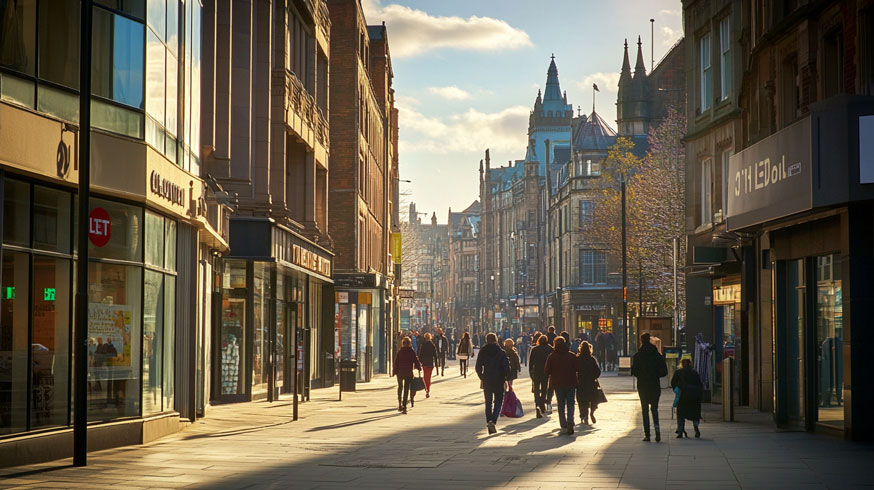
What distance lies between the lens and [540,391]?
26266 millimetres

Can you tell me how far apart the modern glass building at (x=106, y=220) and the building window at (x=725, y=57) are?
53.0 ft

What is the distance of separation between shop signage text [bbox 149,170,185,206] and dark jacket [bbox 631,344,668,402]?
8089mm

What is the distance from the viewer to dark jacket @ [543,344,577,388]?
832 inches

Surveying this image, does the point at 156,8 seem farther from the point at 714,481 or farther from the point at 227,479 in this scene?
the point at 714,481

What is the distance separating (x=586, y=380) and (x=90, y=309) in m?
10.1

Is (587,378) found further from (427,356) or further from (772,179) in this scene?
(427,356)

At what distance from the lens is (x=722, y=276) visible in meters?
30.4

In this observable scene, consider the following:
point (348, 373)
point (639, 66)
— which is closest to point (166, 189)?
point (348, 373)

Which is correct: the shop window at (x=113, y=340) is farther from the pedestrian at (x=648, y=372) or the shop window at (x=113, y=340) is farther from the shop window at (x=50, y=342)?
the pedestrian at (x=648, y=372)

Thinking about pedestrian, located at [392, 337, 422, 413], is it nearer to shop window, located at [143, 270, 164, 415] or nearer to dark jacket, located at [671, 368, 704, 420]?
dark jacket, located at [671, 368, 704, 420]

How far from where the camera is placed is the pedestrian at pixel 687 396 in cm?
1988

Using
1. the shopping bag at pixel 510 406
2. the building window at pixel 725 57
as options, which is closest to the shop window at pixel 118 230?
the shopping bag at pixel 510 406

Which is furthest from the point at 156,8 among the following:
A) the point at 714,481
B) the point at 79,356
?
the point at 714,481

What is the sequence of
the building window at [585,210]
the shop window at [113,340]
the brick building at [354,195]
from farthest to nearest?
the building window at [585,210] < the brick building at [354,195] < the shop window at [113,340]
